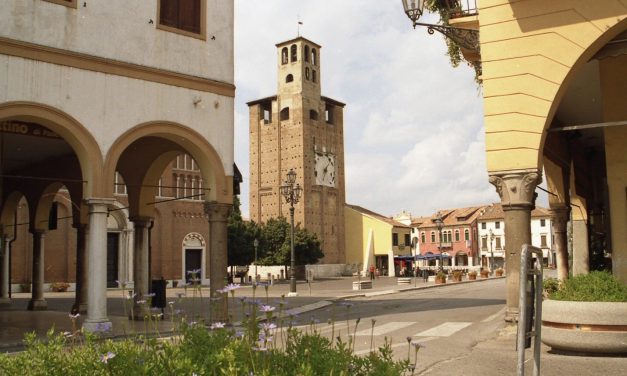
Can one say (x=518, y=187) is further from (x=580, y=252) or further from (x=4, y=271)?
(x=4, y=271)

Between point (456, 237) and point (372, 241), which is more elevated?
point (456, 237)

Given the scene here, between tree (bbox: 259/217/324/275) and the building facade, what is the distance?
1690 inches

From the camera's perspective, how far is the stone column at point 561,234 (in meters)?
16.7

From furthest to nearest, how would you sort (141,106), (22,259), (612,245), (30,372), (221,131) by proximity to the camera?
(22,259) → (221,131) → (141,106) → (612,245) → (30,372)

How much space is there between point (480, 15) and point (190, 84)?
7.45m

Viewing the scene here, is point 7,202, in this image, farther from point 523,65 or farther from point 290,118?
point 290,118

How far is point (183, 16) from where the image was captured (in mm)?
14773

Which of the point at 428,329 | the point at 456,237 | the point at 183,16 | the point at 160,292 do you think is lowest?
the point at 428,329

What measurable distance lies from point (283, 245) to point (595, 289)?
53929mm

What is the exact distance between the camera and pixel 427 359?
884cm

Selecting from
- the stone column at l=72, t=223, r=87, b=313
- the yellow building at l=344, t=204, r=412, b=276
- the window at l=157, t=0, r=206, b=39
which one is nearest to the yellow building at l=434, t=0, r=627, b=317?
the window at l=157, t=0, r=206, b=39

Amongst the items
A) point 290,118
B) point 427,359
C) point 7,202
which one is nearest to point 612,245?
point 427,359

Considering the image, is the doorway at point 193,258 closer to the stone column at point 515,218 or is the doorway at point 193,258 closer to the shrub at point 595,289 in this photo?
the stone column at point 515,218

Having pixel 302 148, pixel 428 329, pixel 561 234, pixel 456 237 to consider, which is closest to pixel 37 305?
pixel 428 329
